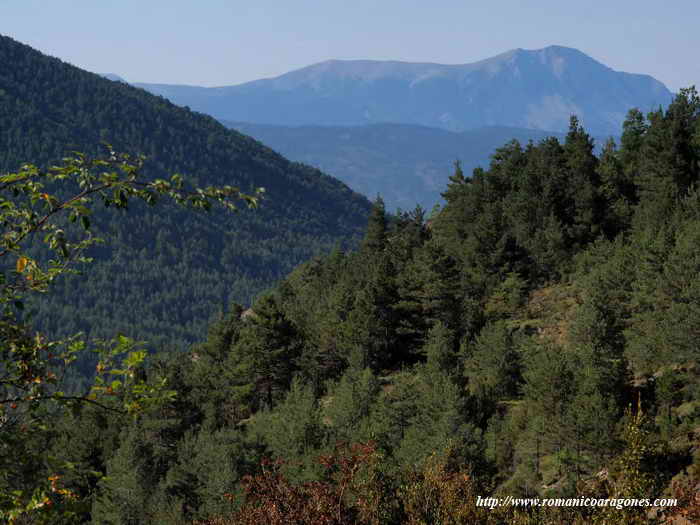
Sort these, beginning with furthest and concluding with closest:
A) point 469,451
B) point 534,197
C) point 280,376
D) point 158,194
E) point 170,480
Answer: point 534,197 < point 280,376 < point 170,480 < point 469,451 < point 158,194

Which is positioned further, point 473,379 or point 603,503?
point 473,379

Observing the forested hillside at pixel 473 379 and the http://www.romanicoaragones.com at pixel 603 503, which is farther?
the forested hillside at pixel 473 379

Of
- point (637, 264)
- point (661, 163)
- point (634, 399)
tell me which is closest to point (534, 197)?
point (661, 163)

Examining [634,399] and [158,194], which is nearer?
[158,194]

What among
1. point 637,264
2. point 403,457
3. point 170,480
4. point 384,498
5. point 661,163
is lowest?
point 170,480

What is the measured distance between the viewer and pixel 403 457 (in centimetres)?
2714

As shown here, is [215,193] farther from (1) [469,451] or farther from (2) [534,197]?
(2) [534,197]

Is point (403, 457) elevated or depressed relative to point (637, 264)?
depressed

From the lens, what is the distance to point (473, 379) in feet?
125

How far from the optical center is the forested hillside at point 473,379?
12.7 metres

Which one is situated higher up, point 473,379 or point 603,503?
point 603,503

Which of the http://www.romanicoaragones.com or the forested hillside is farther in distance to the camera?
the forested hillside

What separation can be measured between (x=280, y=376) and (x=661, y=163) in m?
34.9

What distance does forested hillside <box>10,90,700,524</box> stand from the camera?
12672 mm
